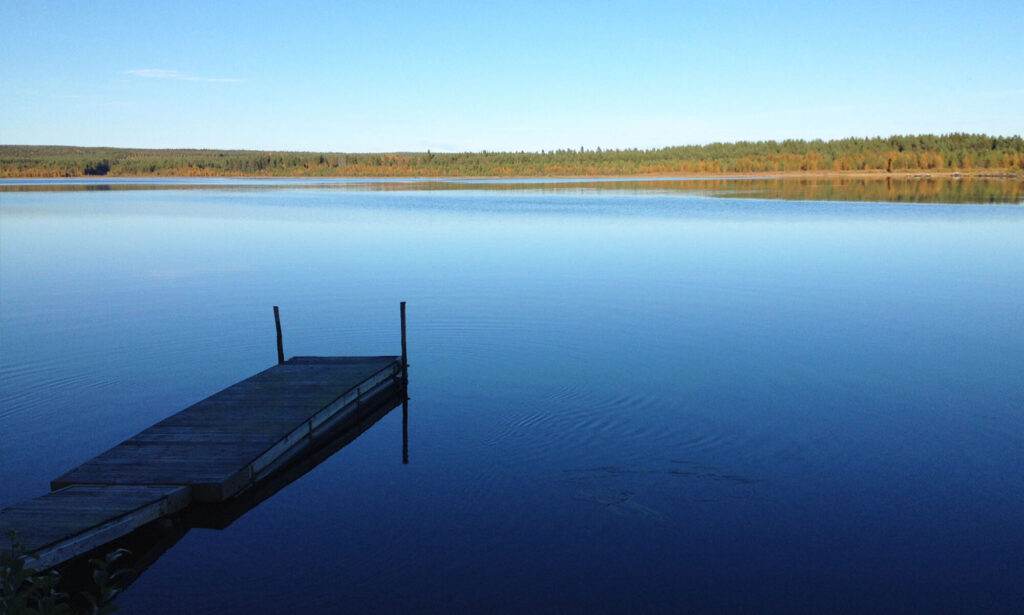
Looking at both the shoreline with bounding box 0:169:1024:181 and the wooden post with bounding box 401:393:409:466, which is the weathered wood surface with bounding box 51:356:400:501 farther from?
the shoreline with bounding box 0:169:1024:181

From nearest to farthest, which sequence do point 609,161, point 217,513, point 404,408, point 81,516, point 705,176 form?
point 81,516
point 217,513
point 404,408
point 705,176
point 609,161

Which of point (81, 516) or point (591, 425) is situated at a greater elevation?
point (81, 516)

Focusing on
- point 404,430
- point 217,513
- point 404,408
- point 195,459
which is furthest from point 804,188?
point 217,513

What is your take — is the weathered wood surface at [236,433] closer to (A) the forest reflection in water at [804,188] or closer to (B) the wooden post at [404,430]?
(B) the wooden post at [404,430]

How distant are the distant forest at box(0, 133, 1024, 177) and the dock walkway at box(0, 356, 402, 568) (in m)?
127

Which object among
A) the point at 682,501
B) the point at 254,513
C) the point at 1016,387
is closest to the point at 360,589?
the point at 254,513

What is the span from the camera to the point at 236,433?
855 cm

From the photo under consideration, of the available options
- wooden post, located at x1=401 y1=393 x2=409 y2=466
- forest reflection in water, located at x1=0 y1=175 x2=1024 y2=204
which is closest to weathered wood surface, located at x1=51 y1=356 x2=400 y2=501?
wooden post, located at x1=401 y1=393 x2=409 y2=466

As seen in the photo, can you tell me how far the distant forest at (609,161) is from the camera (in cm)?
12888

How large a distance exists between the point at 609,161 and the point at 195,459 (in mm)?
172156

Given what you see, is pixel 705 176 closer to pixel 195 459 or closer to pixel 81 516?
pixel 195 459

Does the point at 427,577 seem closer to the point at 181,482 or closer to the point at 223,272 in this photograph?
the point at 181,482

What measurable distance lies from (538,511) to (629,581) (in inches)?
55.9

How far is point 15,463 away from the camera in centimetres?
880
